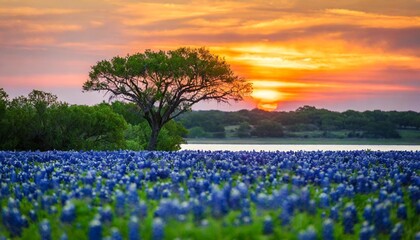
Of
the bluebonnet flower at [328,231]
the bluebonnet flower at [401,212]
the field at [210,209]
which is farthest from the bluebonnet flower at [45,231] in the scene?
the bluebonnet flower at [401,212]

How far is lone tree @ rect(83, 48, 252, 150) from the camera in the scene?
269ft

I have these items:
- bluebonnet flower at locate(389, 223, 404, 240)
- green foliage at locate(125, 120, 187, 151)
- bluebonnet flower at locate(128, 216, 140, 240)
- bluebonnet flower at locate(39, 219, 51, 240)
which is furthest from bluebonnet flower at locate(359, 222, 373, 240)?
green foliage at locate(125, 120, 187, 151)

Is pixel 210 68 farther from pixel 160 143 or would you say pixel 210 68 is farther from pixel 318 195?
pixel 318 195

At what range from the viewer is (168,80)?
83938 mm

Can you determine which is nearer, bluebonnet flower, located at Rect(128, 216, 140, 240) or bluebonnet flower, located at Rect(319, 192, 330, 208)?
bluebonnet flower, located at Rect(128, 216, 140, 240)

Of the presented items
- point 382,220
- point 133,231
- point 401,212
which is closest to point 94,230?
point 133,231

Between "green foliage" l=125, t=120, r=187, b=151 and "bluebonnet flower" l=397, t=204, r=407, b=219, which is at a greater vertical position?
"green foliage" l=125, t=120, r=187, b=151

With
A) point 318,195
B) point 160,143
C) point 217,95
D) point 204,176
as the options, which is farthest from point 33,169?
point 160,143

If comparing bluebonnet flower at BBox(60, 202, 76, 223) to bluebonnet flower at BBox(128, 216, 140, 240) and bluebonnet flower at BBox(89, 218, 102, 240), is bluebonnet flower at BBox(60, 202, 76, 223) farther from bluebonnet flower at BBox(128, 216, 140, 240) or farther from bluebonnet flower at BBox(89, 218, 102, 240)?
bluebonnet flower at BBox(128, 216, 140, 240)

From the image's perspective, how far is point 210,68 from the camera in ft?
268

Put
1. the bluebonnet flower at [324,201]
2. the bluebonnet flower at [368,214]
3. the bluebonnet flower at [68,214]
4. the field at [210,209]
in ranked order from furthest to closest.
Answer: the bluebonnet flower at [324,201] < the bluebonnet flower at [368,214] < the bluebonnet flower at [68,214] < the field at [210,209]

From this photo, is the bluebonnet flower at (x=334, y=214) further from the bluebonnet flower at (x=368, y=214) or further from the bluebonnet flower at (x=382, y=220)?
the bluebonnet flower at (x=382, y=220)

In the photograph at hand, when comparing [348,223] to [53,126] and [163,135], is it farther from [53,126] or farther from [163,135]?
[163,135]

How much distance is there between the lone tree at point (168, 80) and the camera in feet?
269
